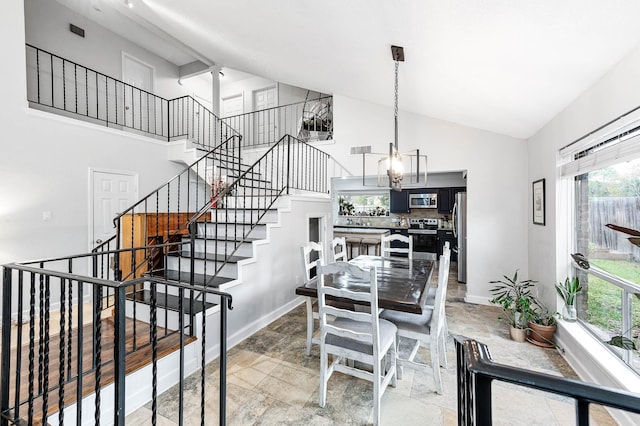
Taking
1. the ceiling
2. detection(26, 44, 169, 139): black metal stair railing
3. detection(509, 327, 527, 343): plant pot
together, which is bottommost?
detection(509, 327, 527, 343): plant pot

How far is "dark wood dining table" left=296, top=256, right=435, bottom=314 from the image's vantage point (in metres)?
2.09

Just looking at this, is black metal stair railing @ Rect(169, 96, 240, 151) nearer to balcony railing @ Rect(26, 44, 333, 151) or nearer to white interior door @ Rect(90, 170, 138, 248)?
balcony railing @ Rect(26, 44, 333, 151)

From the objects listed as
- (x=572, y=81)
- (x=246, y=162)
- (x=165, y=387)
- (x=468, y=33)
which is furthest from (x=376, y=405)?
(x=246, y=162)

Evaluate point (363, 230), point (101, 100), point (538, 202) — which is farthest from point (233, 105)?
point (538, 202)

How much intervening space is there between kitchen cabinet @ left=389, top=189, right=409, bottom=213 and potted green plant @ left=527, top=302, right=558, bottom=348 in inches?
191

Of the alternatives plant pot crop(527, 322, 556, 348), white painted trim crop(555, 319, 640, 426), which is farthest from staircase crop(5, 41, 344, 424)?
plant pot crop(527, 322, 556, 348)

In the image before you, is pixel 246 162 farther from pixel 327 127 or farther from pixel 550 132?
pixel 550 132

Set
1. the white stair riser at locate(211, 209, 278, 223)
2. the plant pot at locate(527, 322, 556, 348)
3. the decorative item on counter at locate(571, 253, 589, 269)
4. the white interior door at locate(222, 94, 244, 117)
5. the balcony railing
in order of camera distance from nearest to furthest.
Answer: the decorative item on counter at locate(571, 253, 589, 269)
the plant pot at locate(527, 322, 556, 348)
the white stair riser at locate(211, 209, 278, 223)
the balcony railing
the white interior door at locate(222, 94, 244, 117)

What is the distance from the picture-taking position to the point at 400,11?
6.41 ft

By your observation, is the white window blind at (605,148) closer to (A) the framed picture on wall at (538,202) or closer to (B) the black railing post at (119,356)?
(A) the framed picture on wall at (538,202)

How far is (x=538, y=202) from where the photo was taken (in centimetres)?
346

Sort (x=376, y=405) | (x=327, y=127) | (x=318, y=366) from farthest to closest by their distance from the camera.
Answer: (x=327, y=127) < (x=318, y=366) < (x=376, y=405)

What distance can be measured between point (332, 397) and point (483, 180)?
144 inches

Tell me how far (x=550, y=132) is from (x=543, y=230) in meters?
1.10
